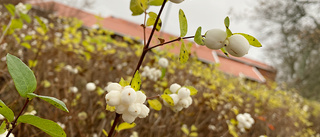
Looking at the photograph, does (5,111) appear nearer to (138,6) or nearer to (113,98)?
(113,98)

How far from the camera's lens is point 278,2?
29.8 ft

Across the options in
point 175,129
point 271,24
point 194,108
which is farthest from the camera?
point 271,24

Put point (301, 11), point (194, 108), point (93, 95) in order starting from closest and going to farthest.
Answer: point (93, 95)
point (194, 108)
point (301, 11)

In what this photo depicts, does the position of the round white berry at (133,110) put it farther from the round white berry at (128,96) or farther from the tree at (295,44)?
the tree at (295,44)

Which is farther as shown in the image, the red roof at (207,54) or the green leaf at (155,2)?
the red roof at (207,54)

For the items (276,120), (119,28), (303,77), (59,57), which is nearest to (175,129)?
(59,57)

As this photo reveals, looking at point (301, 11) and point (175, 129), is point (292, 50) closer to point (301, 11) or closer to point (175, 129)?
point (301, 11)

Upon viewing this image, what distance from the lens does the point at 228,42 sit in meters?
0.38

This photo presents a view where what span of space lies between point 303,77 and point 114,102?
12701 millimetres

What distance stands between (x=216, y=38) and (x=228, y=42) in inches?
1.1

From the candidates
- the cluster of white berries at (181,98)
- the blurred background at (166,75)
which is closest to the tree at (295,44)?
the blurred background at (166,75)

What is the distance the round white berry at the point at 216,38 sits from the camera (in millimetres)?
369

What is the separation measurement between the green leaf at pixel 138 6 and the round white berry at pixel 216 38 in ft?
0.55

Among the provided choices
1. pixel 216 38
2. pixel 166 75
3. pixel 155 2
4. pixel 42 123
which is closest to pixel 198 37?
pixel 216 38
